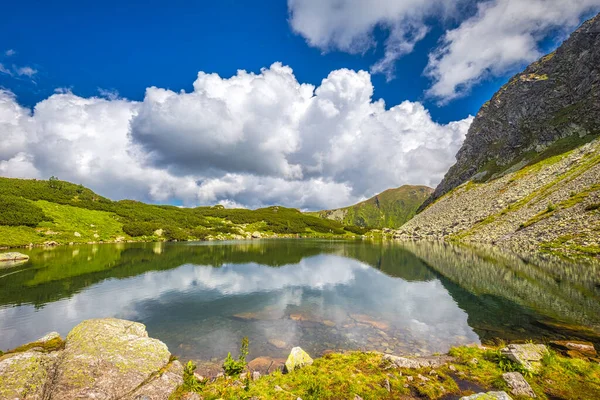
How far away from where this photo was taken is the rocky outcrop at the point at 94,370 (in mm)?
10328

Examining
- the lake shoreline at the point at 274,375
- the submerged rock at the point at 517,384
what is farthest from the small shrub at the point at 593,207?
the submerged rock at the point at 517,384

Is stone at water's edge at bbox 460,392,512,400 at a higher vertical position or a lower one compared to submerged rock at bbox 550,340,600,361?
higher

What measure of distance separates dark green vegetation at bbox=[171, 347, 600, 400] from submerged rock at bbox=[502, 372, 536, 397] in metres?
0.25

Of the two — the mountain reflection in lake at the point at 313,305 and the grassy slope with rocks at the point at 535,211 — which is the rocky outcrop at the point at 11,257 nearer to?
the mountain reflection in lake at the point at 313,305

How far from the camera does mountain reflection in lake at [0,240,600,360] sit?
20.7m

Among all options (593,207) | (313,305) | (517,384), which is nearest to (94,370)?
(517,384)

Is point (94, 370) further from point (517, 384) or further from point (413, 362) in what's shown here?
point (517, 384)

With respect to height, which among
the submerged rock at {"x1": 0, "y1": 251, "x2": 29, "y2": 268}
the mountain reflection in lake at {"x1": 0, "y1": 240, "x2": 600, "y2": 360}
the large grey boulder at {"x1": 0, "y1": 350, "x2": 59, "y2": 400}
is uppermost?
the large grey boulder at {"x1": 0, "y1": 350, "x2": 59, "y2": 400}

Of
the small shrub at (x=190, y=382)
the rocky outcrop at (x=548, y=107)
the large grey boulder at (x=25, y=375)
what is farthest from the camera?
the rocky outcrop at (x=548, y=107)

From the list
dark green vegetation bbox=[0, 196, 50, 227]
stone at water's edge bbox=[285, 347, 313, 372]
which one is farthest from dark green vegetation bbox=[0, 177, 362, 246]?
stone at water's edge bbox=[285, 347, 313, 372]

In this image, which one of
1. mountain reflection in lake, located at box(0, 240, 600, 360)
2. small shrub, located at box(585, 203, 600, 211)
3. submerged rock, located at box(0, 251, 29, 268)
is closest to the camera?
mountain reflection in lake, located at box(0, 240, 600, 360)

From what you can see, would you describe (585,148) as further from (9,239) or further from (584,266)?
(9,239)

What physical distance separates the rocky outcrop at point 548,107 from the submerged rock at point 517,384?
572ft

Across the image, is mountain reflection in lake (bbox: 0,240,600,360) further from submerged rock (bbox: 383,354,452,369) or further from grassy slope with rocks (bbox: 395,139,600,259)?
grassy slope with rocks (bbox: 395,139,600,259)
